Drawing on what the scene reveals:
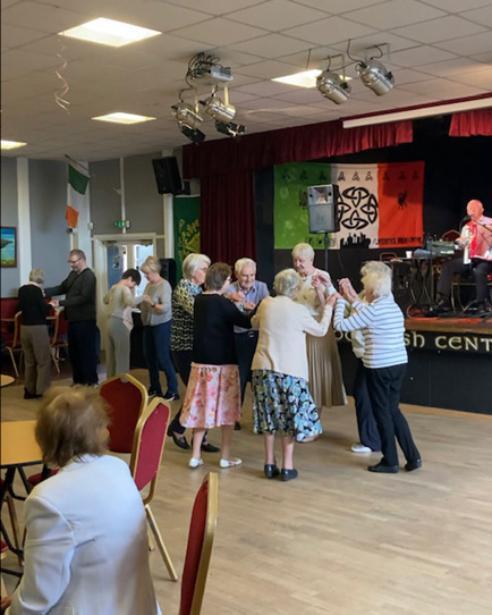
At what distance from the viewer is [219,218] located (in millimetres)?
9266

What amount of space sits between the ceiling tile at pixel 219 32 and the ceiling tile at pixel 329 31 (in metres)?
0.27

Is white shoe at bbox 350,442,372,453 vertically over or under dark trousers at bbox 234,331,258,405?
under

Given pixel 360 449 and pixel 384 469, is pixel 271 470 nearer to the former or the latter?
pixel 384 469

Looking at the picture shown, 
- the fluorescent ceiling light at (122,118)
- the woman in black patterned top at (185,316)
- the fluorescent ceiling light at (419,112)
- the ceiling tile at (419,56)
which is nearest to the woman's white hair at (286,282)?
the woman in black patterned top at (185,316)

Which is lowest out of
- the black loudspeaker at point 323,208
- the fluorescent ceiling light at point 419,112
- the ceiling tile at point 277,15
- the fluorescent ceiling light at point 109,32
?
the black loudspeaker at point 323,208

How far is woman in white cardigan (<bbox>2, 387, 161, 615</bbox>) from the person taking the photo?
1.71 metres

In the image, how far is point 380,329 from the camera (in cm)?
→ 469

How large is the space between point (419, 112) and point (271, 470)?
4094 millimetres

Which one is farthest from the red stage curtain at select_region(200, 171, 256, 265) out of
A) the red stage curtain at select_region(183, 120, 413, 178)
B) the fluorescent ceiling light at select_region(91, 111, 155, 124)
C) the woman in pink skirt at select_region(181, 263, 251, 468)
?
the woman in pink skirt at select_region(181, 263, 251, 468)

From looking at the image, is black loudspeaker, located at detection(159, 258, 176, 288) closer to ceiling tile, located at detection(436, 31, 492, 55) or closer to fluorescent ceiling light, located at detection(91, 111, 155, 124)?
fluorescent ceiling light, located at detection(91, 111, 155, 124)

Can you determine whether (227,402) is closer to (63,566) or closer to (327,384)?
(327,384)

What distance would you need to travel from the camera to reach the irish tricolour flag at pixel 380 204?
8508 mm

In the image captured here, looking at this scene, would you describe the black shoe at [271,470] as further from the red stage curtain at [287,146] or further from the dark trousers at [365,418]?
the red stage curtain at [287,146]

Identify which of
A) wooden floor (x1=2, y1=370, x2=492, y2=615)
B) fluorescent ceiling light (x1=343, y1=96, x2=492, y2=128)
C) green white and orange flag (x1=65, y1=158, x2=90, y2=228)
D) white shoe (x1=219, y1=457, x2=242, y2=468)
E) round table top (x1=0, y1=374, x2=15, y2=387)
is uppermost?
fluorescent ceiling light (x1=343, y1=96, x2=492, y2=128)
